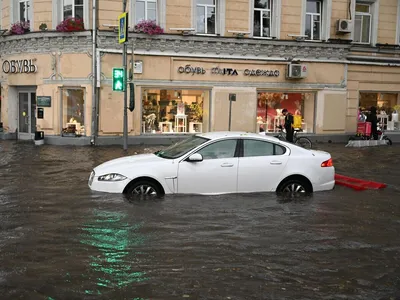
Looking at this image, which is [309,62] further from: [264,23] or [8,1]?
[8,1]

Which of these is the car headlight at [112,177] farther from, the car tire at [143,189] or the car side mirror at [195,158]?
A: the car side mirror at [195,158]

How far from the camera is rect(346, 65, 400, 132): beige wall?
24000 millimetres

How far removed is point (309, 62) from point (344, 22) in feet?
7.94

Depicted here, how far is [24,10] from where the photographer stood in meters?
21.6

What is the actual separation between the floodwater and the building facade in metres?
9.87

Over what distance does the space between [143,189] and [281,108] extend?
15.2 metres

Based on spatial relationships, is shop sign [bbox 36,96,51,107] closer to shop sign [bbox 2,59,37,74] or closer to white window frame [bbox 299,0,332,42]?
shop sign [bbox 2,59,37,74]

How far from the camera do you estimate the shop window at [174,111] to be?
21.3 metres

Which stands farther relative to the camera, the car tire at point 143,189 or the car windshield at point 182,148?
the car windshield at point 182,148

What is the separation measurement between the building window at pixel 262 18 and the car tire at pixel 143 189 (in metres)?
14.5

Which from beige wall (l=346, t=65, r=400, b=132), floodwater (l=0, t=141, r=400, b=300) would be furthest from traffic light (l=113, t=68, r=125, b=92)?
beige wall (l=346, t=65, r=400, b=132)

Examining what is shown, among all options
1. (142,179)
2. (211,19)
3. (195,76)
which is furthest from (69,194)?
(211,19)

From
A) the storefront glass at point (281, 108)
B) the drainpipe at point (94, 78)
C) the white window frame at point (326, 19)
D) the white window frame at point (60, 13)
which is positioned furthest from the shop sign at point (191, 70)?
the white window frame at point (326, 19)

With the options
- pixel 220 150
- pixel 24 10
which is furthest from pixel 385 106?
pixel 220 150
